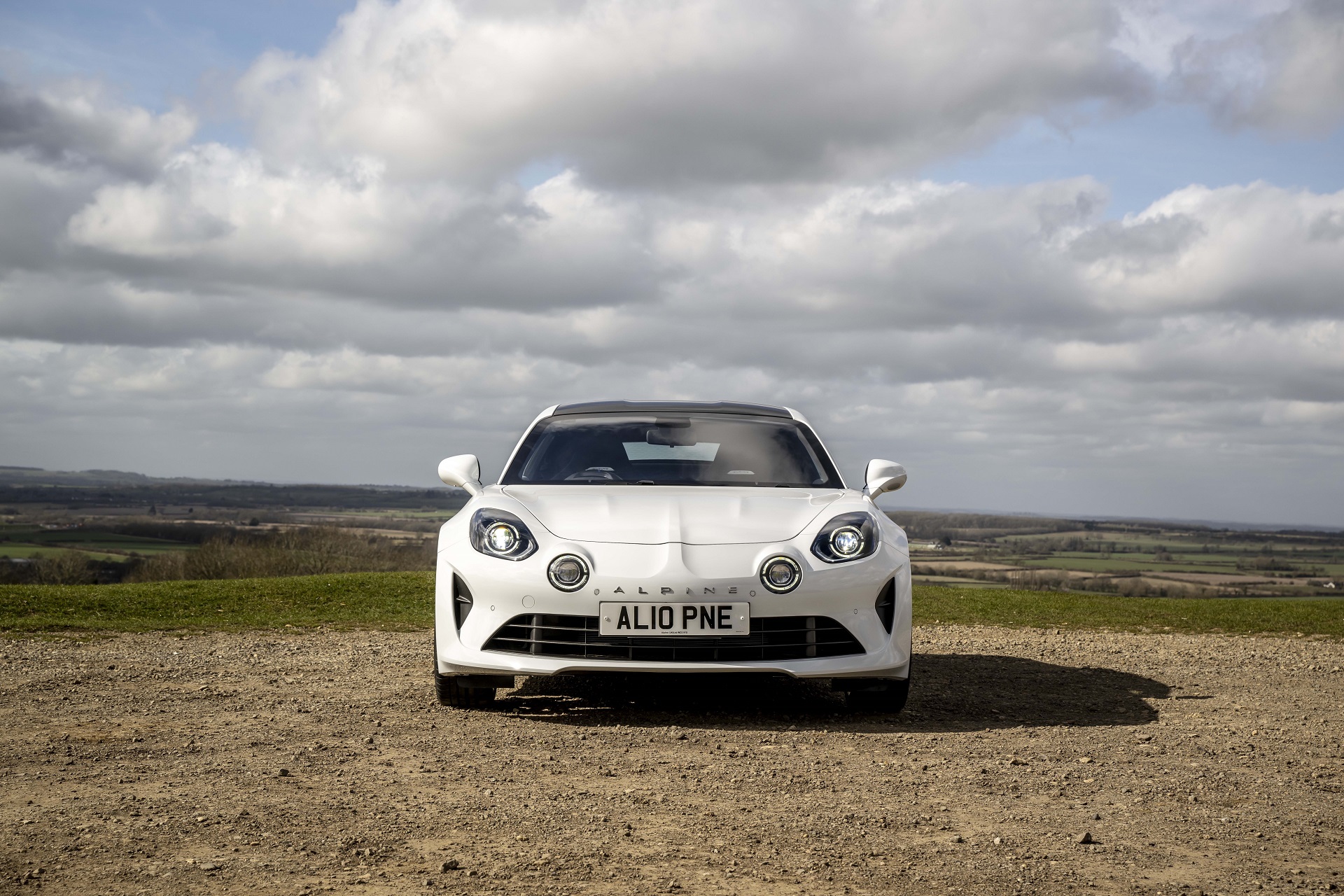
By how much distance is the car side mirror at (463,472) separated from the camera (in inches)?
238

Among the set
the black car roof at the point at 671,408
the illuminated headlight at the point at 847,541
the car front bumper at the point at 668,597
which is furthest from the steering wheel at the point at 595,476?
the illuminated headlight at the point at 847,541

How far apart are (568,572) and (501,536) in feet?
1.39

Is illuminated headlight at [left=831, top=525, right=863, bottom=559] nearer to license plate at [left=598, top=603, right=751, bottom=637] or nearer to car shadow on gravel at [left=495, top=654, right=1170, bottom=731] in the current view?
license plate at [left=598, top=603, right=751, bottom=637]

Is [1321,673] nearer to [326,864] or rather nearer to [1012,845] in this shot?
[1012,845]

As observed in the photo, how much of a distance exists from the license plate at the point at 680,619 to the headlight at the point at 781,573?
17cm

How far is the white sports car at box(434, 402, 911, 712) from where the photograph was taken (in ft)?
16.3

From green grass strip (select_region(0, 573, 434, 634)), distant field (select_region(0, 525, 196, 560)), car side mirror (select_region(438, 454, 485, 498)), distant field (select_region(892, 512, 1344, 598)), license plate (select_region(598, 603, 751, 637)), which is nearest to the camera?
license plate (select_region(598, 603, 751, 637))

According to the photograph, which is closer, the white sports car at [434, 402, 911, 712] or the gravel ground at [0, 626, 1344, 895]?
the gravel ground at [0, 626, 1344, 895]

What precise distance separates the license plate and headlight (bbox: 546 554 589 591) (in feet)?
0.61

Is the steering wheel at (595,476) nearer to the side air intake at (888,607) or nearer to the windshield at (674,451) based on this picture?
the windshield at (674,451)

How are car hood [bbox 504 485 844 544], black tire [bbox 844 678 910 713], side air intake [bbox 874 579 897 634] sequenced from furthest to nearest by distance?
black tire [bbox 844 678 910 713]
side air intake [bbox 874 579 897 634]
car hood [bbox 504 485 844 544]

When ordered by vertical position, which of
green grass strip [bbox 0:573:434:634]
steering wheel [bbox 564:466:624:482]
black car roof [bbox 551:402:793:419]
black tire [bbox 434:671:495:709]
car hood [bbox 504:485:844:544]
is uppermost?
black car roof [bbox 551:402:793:419]

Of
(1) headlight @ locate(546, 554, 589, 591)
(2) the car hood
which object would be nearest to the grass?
(2) the car hood

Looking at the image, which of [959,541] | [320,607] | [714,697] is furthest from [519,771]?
[959,541]
